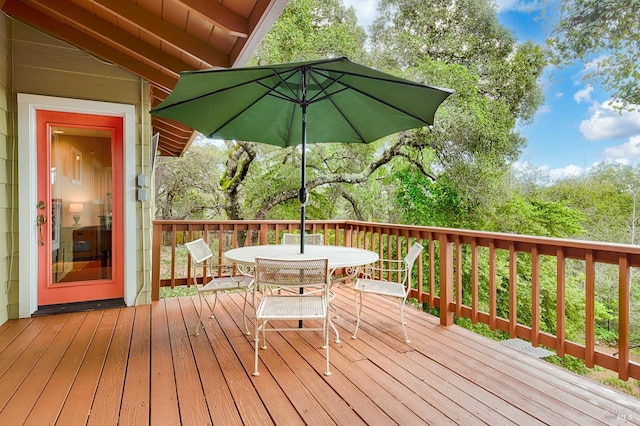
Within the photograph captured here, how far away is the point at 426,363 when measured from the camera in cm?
251

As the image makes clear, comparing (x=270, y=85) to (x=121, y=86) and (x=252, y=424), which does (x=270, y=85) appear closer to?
(x=121, y=86)

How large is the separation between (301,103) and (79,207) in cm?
276

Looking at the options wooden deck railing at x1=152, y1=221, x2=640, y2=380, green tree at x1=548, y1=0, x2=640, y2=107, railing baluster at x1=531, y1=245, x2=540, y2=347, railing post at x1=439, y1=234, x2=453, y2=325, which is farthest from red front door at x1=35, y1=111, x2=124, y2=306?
green tree at x1=548, y1=0, x2=640, y2=107

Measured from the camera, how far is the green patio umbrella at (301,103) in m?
2.33

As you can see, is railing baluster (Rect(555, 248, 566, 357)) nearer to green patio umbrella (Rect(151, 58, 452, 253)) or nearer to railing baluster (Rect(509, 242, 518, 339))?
railing baluster (Rect(509, 242, 518, 339))

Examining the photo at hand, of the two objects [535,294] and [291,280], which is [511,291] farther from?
[291,280]

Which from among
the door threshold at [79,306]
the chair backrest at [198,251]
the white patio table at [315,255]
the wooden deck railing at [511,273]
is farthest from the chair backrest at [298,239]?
the door threshold at [79,306]

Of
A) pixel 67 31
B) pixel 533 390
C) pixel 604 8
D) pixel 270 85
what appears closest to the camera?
pixel 533 390

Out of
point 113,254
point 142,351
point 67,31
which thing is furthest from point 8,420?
point 67,31

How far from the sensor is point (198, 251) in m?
3.34

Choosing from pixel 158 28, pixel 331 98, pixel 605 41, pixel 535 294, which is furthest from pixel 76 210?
pixel 605 41

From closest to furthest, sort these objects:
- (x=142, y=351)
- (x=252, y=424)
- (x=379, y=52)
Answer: (x=252, y=424) → (x=142, y=351) → (x=379, y=52)

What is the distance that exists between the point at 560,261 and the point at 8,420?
3.47 m

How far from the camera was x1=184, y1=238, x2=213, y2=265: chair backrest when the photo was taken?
3.17m
